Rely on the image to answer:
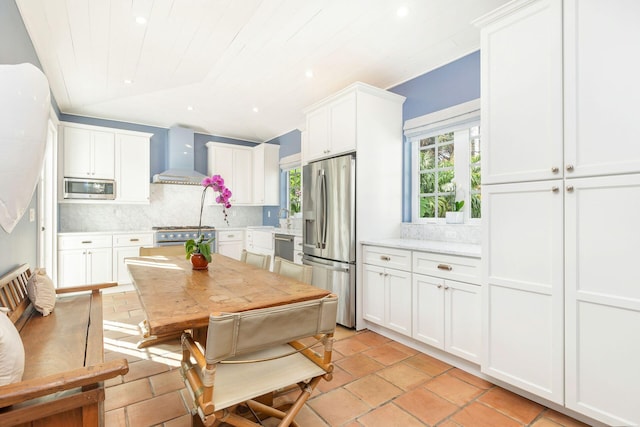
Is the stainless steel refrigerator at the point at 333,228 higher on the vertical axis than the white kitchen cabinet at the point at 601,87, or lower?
lower

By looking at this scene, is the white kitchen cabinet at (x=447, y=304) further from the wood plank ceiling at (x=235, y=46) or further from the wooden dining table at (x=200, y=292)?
the wood plank ceiling at (x=235, y=46)

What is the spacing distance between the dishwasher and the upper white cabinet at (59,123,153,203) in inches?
87.0

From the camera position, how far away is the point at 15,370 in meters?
1.08

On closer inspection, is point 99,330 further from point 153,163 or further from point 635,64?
point 153,163

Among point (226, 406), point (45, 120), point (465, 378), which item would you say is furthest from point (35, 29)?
point (465, 378)

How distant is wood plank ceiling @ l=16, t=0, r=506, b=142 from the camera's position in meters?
2.24

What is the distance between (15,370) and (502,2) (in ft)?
10.9

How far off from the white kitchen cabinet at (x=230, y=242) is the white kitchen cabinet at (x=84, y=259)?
1.56 meters

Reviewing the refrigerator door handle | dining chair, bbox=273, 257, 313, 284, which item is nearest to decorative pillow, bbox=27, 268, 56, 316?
dining chair, bbox=273, 257, 313, 284

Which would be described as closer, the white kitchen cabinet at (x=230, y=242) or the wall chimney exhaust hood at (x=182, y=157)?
the wall chimney exhaust hood at (x=182, y=157)

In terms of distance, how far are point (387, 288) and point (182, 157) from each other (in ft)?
13.4

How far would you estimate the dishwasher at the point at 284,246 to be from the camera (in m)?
4.12

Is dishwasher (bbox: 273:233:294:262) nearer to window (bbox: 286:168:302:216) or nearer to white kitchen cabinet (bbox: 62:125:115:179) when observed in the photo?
window (bbox: 286:168:302:216)

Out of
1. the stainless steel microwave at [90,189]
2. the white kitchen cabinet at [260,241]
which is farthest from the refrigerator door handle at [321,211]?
the stainless steel microwave at [90,189]
